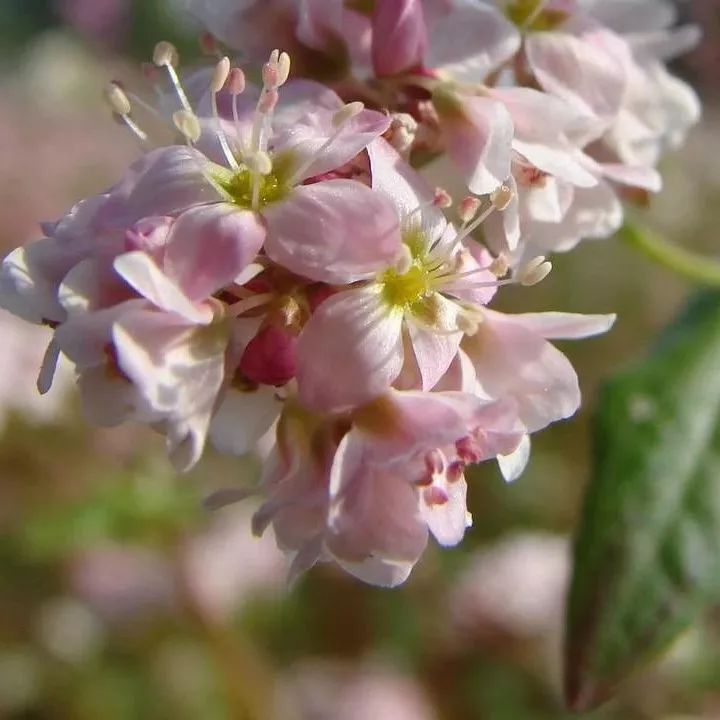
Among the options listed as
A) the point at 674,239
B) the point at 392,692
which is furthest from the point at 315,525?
the point at 674,239

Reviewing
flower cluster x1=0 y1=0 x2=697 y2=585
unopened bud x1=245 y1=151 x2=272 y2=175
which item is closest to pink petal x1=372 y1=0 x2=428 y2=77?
flower cluster x1=0 y1=0 x2=697 y2=585

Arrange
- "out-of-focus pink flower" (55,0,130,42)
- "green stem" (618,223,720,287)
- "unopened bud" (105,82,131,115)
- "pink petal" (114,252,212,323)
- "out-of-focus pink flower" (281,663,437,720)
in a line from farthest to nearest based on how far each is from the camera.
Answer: "out-of-focus pink flower" (55,0,130,42), "out-of-focus pink flower" (281,663,437,720), "green stem" (618,223,720,287), "unopened bud" (105,82,131,115), "pink petal" (114,252,212,323)

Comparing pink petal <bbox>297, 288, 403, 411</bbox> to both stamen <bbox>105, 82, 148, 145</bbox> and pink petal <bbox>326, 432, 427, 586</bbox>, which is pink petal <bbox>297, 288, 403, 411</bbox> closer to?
pink petal <bbox>326, 432, 427, 586</bbox>

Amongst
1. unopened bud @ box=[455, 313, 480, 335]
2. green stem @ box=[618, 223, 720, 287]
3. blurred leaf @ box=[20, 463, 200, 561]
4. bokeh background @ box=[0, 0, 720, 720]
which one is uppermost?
unopened bud @ box=[455, 313, 480, 335]

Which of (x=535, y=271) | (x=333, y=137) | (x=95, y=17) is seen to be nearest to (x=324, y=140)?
(x=333, y=137)

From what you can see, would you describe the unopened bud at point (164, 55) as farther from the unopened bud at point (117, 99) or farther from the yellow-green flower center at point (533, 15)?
Answer: the yellow-green flower center at point (533, 15)

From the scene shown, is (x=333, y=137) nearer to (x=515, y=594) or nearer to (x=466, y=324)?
(x=466, y=324)

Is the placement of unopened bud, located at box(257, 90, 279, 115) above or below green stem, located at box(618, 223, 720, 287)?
above

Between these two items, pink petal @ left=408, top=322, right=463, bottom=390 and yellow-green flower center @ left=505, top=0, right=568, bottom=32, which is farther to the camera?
yellow-green flower center @ left=505, top=0, right=568, bottom=32
